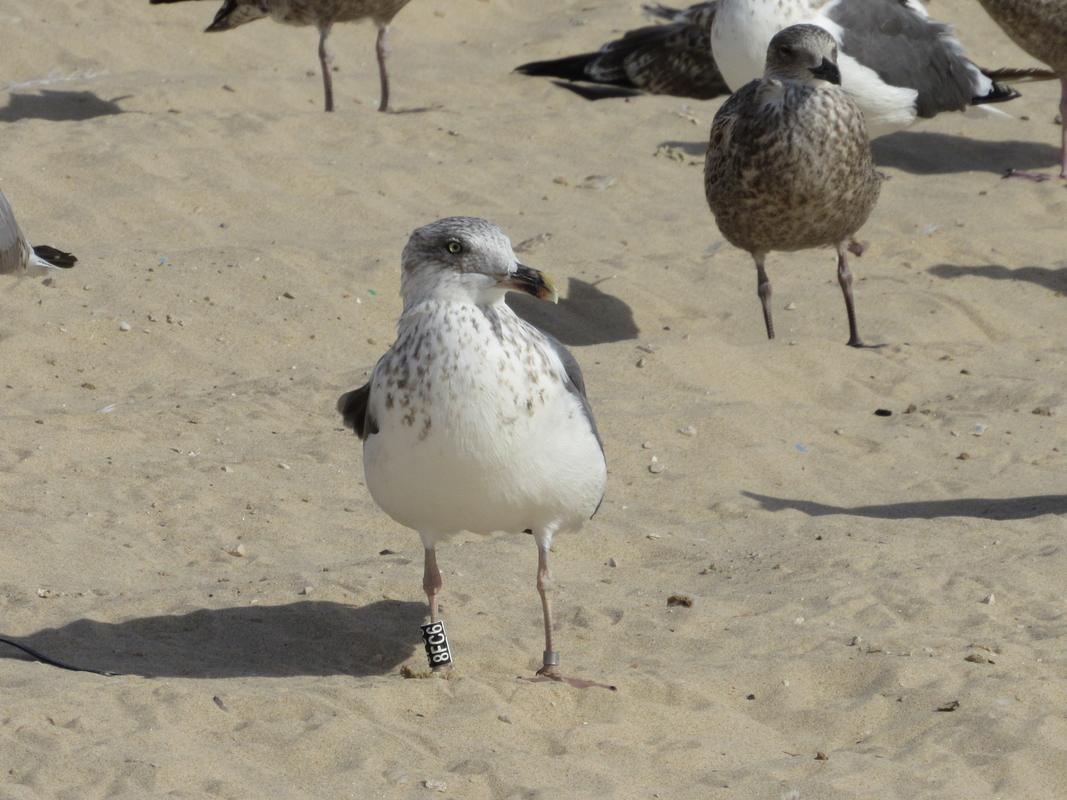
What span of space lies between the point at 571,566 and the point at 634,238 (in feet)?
15.5

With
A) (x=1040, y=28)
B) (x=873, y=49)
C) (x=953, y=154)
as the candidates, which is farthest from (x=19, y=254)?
(x=1040, y=28)

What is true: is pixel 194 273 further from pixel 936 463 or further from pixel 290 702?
pixel 290 702

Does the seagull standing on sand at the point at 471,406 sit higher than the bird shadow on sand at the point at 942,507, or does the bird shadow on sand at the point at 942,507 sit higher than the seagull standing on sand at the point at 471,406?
the seagull standing on sand at the point at 471,406

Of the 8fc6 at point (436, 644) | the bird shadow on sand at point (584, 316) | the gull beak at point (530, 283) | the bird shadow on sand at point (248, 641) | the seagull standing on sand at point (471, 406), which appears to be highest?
the gull beak at point (530, 283)

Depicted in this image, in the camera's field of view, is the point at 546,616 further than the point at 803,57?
No

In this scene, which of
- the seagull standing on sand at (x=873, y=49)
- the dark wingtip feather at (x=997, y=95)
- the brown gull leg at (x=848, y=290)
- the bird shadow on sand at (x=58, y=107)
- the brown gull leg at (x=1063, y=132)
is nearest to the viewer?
the brown gull leg at (x=848, y=290)

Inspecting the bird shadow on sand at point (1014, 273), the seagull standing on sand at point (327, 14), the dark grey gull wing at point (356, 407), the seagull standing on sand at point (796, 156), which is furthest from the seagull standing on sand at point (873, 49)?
the dark grey gull wing at point (356, 407)

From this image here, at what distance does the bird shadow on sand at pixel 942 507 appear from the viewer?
7.02 metres

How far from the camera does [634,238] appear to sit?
432 inches

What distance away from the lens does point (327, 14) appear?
508 inches

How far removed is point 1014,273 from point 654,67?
15.4ft

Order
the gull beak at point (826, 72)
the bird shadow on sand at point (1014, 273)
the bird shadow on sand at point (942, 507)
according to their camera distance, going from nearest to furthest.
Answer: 1. the bird shadow on sand at point (942, 507)
2. the gull beak at point (826, 72)
3. the bird shadow on sand at point (1014, 273)

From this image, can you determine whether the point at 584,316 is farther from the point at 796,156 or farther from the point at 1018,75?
the point at 1018,75

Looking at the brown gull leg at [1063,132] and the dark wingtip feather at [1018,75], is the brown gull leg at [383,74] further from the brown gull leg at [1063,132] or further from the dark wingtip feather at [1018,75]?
the brown gull leg at [1063,132]
